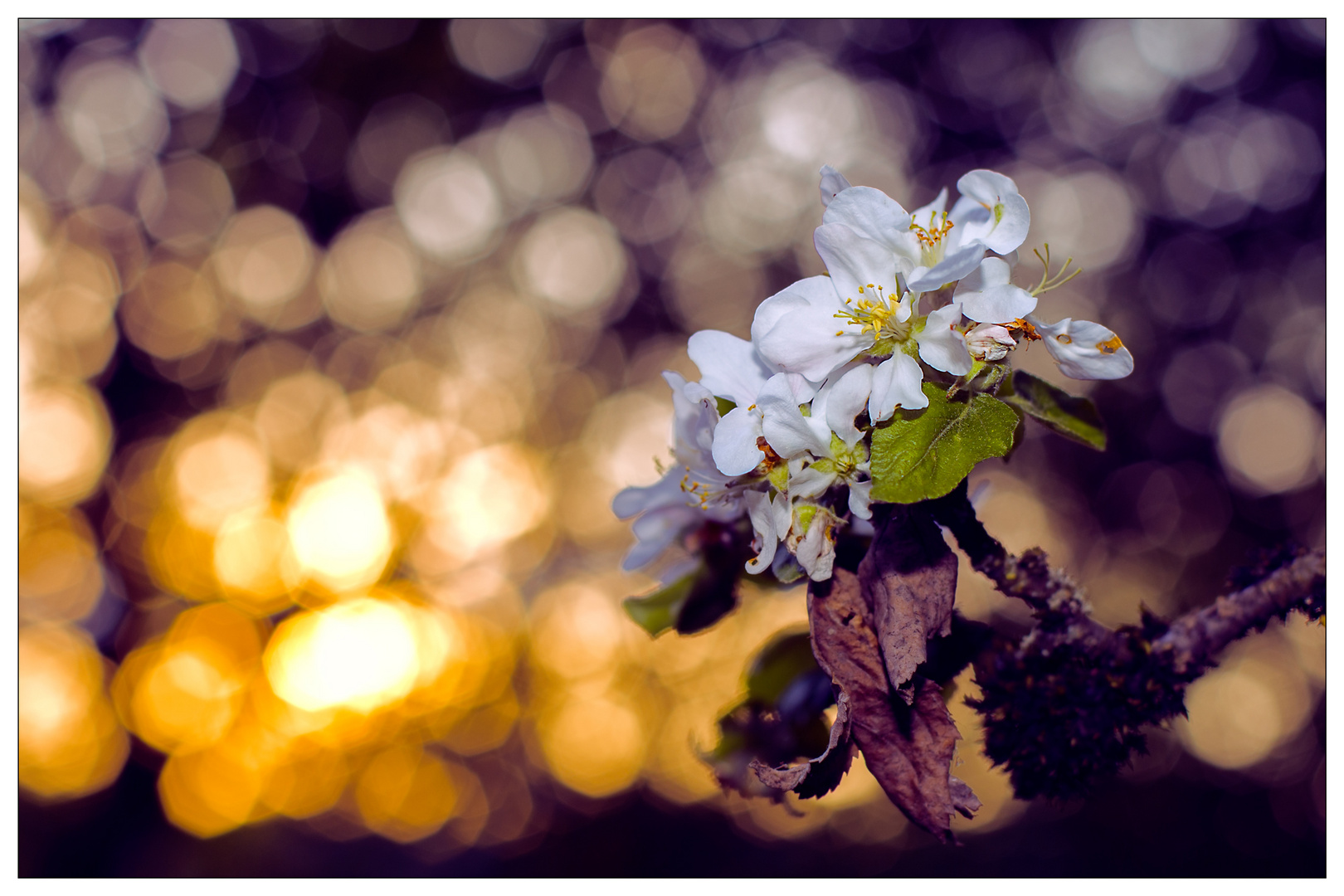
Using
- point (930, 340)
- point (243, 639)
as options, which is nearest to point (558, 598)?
point (243, 639)

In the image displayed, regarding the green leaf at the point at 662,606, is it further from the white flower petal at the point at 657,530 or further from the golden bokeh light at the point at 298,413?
the golden bokeh light at the point at 298,413

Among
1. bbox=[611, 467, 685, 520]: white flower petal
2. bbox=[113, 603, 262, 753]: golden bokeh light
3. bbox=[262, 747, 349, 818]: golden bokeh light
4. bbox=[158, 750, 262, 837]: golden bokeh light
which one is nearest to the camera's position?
bbox=[611, 467, 685, 520]: white flower petal

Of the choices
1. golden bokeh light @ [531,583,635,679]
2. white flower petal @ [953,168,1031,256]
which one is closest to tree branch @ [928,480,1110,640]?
white flower petal @ [953,168,1031,256]

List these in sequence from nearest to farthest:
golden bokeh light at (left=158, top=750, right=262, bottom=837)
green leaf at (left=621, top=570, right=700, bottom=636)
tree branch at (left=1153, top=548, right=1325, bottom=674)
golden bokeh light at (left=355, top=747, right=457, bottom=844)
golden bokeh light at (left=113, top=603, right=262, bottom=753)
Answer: tree branch at (left=1153, top=548, right=1325, bottom=674) → green leaf at (left=621, top=570, right=700, bottom=636) → golden bokeh light at (left=158, top=750, right=262, bottom=837) → golden bokeh light at (left=113, top=603, right=262, bottom=753) → golden bokeh light at (left=355, top=747, right=457, bottom=844)

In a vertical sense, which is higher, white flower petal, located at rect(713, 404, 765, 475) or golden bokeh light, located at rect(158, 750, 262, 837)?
Answer: white flower petal, located at rect(713, 404, 765, 475)

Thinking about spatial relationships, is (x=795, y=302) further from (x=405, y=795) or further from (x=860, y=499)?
(x=405, y=795)

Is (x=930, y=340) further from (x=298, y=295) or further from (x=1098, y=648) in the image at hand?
(x=298, y=295)

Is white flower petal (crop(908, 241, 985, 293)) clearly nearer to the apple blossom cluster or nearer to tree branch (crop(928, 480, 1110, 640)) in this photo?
the apple blossom cluster
